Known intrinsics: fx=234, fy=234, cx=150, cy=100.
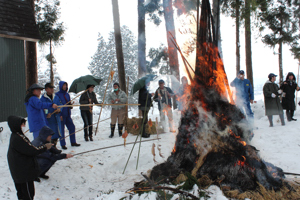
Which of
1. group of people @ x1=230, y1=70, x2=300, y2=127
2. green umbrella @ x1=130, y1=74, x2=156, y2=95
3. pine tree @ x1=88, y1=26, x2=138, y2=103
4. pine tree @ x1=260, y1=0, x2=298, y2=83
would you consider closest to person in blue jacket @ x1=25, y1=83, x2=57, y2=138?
green umbrella @ x1=130, y1=74, x2=156, y2=95

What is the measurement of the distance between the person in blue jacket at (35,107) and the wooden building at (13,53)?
678cm

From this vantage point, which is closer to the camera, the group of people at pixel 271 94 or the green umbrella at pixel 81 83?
the group of people at pixel 271 94

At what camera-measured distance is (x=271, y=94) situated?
28.6 feet

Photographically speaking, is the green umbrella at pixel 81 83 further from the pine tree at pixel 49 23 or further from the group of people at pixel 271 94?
the pine tree at pixel 49 23

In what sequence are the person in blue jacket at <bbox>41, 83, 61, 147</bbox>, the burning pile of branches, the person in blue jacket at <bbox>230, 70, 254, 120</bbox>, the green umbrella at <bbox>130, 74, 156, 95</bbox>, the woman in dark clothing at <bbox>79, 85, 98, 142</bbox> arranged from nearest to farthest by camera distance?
the burning pile of branches < the person in blue jacket at <bbox>41, 83, 61, 147</bbox> < the woman in dark clothing at <bbox>79, 85, 98, 142</bbox> < the person in blue jacket at <bbox>230, 70, 254, 120</bbox> < the green umbrella at <bbox>130, 74, 156, 95</bbox>

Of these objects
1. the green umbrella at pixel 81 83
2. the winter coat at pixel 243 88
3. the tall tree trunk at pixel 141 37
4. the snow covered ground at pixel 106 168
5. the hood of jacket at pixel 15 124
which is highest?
the tall tree trunk at pixel 141 37

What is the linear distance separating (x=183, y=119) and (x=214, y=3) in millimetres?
2340

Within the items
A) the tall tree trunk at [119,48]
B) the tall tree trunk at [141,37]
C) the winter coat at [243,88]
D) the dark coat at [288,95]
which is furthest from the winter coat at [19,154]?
the tall tree trunk at [141,37]

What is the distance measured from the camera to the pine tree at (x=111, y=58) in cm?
3244

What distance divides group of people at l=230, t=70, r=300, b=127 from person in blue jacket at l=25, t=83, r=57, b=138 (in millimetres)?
6086

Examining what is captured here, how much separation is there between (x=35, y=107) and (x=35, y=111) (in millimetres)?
161

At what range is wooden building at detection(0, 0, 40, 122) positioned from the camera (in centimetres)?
1105

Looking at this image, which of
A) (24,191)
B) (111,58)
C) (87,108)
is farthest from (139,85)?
(111,58)

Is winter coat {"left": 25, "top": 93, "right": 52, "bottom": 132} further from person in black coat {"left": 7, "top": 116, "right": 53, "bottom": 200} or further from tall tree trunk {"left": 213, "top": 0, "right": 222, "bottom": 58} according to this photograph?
tall tree trunk {"left": 213, "top": 0, "right": 222, "bottom": 58}
